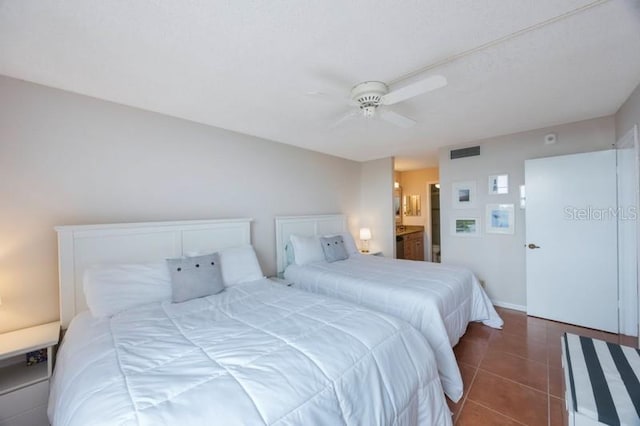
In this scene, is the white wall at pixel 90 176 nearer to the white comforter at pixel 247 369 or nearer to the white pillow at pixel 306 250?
the white pillow at pixel 306 250

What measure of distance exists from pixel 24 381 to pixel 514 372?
11.6 feet

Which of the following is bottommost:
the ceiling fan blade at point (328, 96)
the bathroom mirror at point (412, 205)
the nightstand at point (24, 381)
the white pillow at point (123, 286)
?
the nightstand at point (24, 381)

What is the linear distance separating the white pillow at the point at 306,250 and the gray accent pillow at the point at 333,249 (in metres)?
0.07

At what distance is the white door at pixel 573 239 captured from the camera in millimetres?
2779

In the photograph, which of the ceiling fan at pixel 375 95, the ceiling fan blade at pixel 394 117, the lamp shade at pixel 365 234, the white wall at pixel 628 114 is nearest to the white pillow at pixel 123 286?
the ceiling fan at pixel 375 95

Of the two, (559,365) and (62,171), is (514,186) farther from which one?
(62,171)

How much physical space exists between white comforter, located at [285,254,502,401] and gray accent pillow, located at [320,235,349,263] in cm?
11

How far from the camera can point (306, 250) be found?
3.32 m

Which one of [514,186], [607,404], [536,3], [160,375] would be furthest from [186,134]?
[514,186]

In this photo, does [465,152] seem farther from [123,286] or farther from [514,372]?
[123,286]

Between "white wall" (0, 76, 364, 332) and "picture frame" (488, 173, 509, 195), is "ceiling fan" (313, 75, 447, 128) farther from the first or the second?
"picture frame" (488, 173, 509, 195)

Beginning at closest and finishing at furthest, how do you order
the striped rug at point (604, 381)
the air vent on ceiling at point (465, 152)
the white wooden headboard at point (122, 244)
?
the striped rug at point (604, 381) → the white wooden headboard at point (122, 244) → the air vent on ceiling at point (465, 152)

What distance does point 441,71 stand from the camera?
182cm

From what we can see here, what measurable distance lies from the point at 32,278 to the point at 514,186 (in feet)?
16.7
